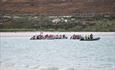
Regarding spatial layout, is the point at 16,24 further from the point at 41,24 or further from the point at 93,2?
the point at 93,2

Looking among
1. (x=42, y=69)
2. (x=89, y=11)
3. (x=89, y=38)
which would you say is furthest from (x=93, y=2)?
(x=42, y=69)

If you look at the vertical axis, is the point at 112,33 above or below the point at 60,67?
below

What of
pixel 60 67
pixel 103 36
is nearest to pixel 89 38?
pixel 103 36

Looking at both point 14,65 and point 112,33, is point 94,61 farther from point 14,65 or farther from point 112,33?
point 112,33

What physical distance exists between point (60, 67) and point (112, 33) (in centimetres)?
2620

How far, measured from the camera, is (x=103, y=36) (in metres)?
45.2

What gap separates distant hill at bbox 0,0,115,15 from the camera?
176 feet

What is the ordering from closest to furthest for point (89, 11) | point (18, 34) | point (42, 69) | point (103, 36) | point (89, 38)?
point (42, 69) → point (89, 38) → point (103, 36) → point (18, 34) → point (89, 11)

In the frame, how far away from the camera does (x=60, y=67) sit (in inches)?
862

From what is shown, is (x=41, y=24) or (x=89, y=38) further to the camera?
(x=41, y=24)

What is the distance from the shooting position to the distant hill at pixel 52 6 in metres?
53.5

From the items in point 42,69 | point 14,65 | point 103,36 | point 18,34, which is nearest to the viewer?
point 42,69

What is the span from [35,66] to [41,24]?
1188 inches

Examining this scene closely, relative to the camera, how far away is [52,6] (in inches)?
2148
